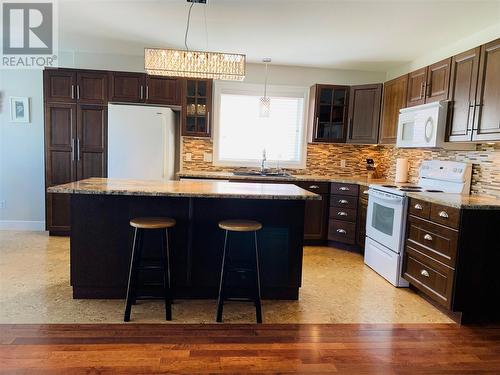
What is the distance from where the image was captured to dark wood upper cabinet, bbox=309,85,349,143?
463cm

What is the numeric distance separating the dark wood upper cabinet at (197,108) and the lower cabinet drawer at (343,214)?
1965 mm

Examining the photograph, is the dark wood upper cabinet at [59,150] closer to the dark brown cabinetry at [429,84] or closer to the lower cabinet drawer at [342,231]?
the lower cabinet drawer at [342,231]

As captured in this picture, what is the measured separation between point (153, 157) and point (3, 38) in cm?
212

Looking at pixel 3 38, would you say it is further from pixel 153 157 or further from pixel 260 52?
pixel 260 52

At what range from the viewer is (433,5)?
2.74m

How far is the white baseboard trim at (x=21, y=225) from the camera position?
482cm

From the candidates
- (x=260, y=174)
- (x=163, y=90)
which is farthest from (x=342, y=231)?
(x=163, y=90)

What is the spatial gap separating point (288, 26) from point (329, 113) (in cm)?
163

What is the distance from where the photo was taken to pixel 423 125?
11.2 ft

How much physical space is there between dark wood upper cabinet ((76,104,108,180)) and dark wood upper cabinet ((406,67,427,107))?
146 inches

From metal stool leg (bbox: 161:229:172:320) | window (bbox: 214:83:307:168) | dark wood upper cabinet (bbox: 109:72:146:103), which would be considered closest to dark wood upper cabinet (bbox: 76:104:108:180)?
dark wood upper cabinet (bbox: 109:72:146:103)

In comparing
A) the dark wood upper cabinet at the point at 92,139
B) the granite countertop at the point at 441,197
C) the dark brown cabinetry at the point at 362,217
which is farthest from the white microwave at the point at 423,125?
the dark wood upper cabinet at the point at 92,139

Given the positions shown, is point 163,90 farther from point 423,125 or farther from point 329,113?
point 423,125

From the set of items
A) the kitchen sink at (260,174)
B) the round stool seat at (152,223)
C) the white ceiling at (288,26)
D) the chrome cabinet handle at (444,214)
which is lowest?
the round stool seat at (152,223)
